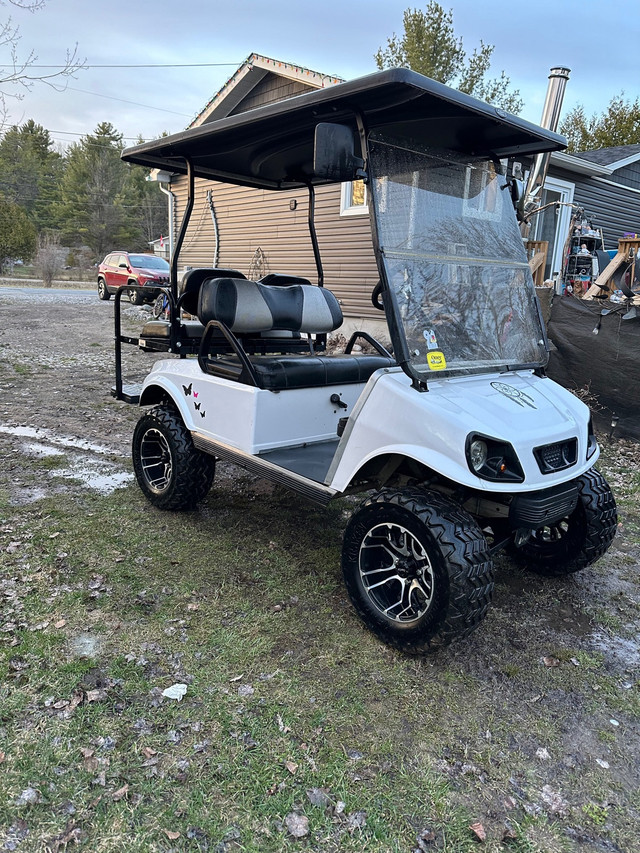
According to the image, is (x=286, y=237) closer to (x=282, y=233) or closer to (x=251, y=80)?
(x=282, y=233)

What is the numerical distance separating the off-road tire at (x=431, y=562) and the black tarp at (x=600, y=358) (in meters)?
4.02

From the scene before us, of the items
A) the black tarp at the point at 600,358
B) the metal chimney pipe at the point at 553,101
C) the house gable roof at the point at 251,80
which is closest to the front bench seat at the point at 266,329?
the black tarp at the point at 600,358

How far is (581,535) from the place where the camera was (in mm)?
3148

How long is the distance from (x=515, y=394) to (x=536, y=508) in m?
0.56

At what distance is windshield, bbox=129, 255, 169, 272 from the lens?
61.2 ft

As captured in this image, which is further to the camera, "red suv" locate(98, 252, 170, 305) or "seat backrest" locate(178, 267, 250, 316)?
"red suv" locate(98, 252, 170, 305)

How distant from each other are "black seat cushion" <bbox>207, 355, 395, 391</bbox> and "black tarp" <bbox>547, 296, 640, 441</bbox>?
2922mm

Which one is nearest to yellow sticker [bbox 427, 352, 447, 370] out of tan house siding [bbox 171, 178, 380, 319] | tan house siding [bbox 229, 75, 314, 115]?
tan house siding [bbox 171, 178, 380, 319]

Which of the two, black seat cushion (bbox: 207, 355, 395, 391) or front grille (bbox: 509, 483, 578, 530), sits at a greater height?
black seat cushion (bbox: 207, 355, 395, 391)

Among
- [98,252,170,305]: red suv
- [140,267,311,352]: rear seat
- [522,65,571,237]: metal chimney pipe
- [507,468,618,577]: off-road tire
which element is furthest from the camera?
[98,252,170,305]: red suv

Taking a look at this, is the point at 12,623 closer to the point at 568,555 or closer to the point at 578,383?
the point at 568,555

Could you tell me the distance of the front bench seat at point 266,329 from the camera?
3.48 m

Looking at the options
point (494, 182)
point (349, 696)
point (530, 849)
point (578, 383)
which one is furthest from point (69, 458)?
point (578, 383)

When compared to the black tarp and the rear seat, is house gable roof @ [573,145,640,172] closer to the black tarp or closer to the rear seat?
the black tarp
